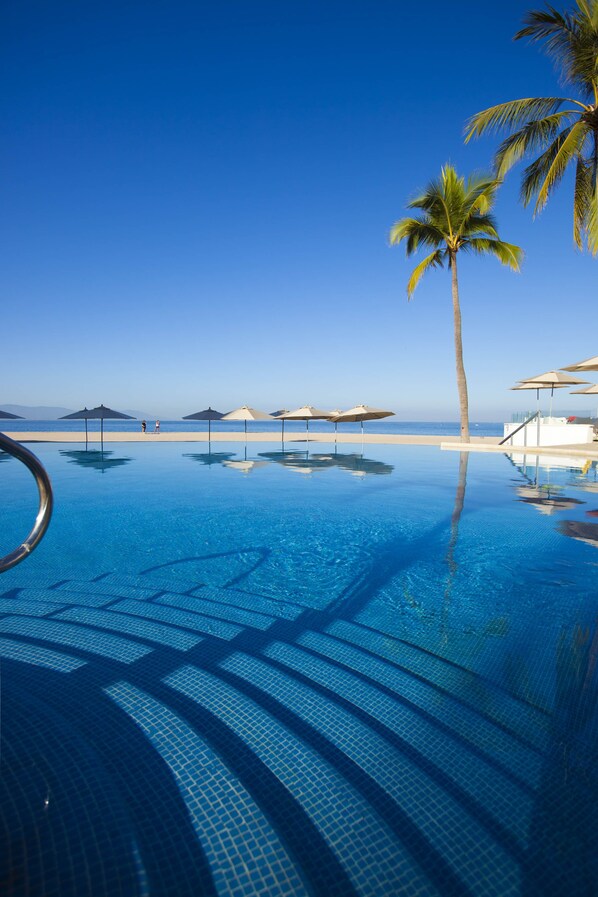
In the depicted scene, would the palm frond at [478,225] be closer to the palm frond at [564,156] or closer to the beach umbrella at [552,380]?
the beach umbrella at [552,380]

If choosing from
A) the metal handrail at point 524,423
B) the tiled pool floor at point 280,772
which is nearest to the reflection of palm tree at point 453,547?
the tiled pool floor at point 280,772

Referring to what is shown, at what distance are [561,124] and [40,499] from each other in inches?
550

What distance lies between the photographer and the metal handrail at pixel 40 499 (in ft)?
5.29

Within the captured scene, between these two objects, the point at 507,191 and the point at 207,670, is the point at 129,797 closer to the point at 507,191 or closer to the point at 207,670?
the point at 207,670

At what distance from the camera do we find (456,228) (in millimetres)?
17641

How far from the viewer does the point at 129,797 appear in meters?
1.91

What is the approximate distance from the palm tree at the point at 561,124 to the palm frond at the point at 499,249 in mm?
6636

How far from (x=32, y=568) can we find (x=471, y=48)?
19706 mm

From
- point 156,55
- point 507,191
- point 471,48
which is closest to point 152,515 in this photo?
point 156,55

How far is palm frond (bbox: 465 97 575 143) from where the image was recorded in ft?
33.6

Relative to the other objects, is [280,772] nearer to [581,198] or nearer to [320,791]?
[320,791]

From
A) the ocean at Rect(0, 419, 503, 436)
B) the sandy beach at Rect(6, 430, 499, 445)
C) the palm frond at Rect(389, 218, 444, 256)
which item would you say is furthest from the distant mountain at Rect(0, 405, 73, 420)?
the palm frond at Rect(389, 218, 444, 256)

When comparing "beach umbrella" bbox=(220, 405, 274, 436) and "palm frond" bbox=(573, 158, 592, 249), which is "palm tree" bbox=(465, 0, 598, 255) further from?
"beach umbrella" bbox=(220, 405, 274, 436)

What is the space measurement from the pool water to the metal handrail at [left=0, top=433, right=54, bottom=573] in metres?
1.10
